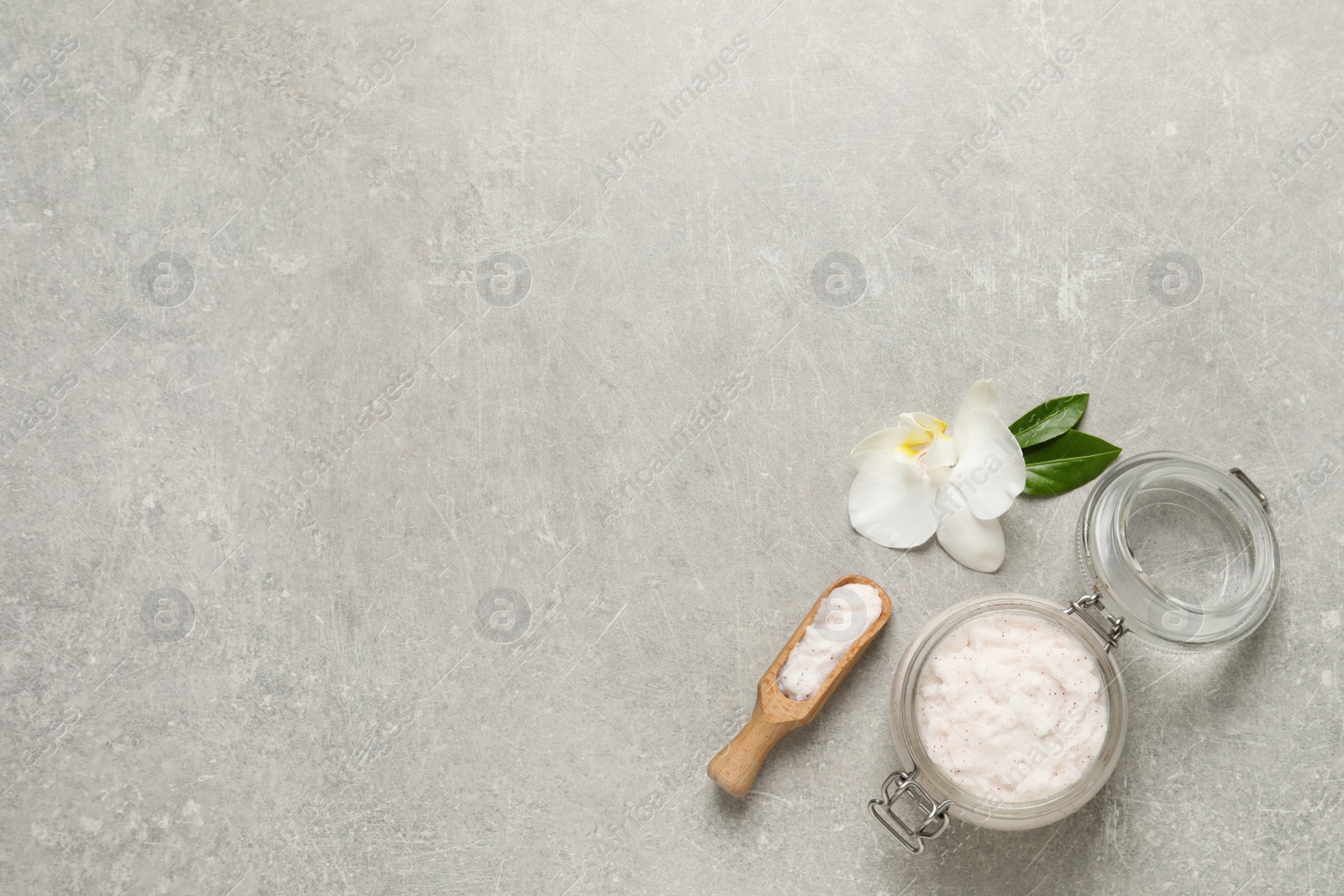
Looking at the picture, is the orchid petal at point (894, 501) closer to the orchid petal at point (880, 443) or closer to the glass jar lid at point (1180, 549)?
the orchid petal at point (880, 443)

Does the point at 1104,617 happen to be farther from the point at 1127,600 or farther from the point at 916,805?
the point at 916,805

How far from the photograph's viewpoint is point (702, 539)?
Result: 1.13m

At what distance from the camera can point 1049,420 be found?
1112mm

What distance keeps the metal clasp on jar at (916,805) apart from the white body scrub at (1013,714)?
0.05m

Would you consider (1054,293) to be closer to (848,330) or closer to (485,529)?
(848,330)

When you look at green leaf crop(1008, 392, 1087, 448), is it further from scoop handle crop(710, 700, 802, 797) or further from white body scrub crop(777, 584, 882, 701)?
scoop handle crop(710, 700, 802, 797)

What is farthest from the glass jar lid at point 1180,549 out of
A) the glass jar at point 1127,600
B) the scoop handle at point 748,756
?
the scoop handle at point 748,756

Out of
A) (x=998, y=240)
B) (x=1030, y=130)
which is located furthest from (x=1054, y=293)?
(x=1030, y=130)

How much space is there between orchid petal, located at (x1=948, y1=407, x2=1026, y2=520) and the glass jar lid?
93 millimetres

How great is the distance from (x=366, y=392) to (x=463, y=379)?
132mm

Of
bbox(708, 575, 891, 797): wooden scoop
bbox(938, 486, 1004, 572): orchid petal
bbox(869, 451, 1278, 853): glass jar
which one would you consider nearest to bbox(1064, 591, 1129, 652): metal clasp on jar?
bbox(869, 451, 1278, 853): glass jar

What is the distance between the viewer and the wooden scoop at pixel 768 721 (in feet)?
3.43

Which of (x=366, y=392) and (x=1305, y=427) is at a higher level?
(x=1305, y=427)

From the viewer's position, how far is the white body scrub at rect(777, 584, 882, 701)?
1.06 metres
